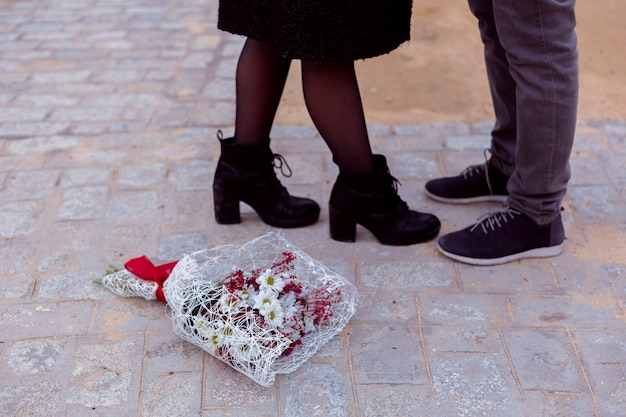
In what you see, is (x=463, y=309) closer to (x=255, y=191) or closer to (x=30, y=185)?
(x=255, y=191)

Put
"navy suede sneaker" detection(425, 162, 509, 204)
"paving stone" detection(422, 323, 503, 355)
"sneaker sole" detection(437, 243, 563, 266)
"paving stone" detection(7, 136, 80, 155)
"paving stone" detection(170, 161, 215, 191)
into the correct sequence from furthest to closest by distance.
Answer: "paving stone" detection(7, 136, 80, 155), "paving stone" detection(170, 161, 215, 191), "navy suede sneaker" detection(425, 162, 509, 204), "sneaker sole" detection(437, 243, 563, 266), "paving stone" detection(422, 323, 503, 355)

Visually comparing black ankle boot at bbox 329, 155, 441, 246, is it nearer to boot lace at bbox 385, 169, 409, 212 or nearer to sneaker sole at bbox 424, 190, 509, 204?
boot lace at bbox 385, 169, 409, 212

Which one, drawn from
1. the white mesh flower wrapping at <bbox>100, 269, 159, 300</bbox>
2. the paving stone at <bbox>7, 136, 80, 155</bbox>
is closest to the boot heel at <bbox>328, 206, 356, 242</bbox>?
the white mesh flower wrapping at <bbox>100, 269, 159, 300</bbox>

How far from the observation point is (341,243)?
7.97 feet

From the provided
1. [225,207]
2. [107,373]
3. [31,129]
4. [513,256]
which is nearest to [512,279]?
[513,256]

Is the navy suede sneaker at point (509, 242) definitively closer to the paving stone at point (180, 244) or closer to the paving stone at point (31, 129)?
the paving stone at point (180, 244)

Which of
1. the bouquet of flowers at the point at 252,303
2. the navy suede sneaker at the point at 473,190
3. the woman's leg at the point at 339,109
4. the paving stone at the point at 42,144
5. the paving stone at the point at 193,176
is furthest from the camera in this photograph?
the paving stone at the point at 42,144

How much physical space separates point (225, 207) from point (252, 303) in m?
0.66

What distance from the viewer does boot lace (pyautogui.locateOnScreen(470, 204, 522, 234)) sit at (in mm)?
2330

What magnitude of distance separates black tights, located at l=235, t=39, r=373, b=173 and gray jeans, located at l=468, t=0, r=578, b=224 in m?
0.44

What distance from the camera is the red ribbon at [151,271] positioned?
2.11 meters

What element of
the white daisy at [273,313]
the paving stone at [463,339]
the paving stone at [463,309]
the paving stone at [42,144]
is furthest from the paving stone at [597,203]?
the paving stone at [42,144]

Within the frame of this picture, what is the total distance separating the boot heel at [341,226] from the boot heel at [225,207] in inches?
12.4

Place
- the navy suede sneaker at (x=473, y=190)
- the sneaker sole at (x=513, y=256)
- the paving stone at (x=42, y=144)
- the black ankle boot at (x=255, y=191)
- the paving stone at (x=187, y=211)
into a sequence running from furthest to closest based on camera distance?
the paving stone at (x=42, y=144) → the navy suede sneaker at (x=473, y=190) → the paving stone at (x=187, y=211) → the black ankle boot at (x=255, y=191) → the sneaker sole at (x=513, y=256)
